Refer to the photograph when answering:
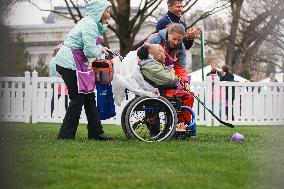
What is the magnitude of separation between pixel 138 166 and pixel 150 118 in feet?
9.61

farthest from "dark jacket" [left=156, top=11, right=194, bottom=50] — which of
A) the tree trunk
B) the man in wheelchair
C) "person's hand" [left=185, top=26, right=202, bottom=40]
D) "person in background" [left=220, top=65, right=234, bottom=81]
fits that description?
the tree trunk

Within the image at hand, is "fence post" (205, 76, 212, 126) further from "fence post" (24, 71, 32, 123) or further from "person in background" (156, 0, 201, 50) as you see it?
"person in background" (156, 0, 201, 50)

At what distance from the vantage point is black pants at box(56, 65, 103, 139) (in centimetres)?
770

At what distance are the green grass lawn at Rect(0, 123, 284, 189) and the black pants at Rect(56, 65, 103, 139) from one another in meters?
1.06

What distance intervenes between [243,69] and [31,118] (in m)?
25.9

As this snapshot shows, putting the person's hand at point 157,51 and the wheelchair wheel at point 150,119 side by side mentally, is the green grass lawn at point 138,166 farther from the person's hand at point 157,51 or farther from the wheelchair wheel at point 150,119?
the person's hand at point 157,51

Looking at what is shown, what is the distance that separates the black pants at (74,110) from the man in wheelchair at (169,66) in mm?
667

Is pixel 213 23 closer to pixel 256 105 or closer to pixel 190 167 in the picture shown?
pixel 256 105

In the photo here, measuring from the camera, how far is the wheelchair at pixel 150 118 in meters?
7.45

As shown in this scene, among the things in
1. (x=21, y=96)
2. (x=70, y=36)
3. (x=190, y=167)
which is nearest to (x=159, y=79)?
(x=70, y=36)

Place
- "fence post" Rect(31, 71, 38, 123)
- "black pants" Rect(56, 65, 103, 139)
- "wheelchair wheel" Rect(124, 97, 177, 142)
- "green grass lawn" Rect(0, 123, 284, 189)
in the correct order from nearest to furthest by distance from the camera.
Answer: "green grass lawn" Rect(0, 123, 284, 189) → "wheelchair wheel" Rect(124, 97, 177, 142) → "black pants" Rect(56, 65, 103, 139) → "fence post" Rect(31, 71, 38, 123)

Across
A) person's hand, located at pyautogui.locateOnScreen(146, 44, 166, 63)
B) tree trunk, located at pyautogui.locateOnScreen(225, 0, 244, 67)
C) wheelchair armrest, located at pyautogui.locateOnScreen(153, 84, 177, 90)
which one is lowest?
wheelchair armrest, located at pyautogui.locateOnScreen(153, 84, 177, 90)

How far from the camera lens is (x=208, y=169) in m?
4.61

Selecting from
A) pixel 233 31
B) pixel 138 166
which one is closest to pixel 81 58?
pixel 138 166
